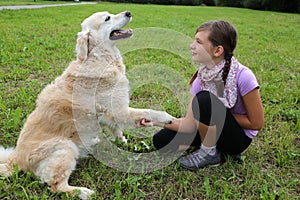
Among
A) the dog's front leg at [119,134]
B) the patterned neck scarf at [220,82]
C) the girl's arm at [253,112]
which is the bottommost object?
the dog's front leg at [119,134]

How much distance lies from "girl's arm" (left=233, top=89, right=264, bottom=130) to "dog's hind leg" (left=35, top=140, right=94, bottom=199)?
138 cm

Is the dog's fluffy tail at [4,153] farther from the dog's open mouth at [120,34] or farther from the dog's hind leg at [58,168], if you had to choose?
the dog's open mouth at [120,34]

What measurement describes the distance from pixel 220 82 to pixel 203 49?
1.04 ft

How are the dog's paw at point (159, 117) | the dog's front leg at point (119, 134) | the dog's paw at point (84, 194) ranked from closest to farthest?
the dog's paw at point (84, 194), the dog's paw at point (159, 117), the dog's front leg at point (119, 134)

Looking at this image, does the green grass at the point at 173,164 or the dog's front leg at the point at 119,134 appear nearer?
the green grass at the point at 173,164

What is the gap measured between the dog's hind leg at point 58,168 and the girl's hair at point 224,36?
1439 mm

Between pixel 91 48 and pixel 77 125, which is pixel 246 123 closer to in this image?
pixel 77 125

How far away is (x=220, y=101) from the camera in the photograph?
7.51ft

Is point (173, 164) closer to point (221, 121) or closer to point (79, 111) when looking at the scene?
point (221, 121)

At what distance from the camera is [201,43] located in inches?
91.7

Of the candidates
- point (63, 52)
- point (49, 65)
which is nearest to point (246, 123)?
point (49, 65)

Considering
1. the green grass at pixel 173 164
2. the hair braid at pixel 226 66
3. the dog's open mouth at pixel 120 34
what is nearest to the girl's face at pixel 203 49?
the hair braid at pixel 226 66

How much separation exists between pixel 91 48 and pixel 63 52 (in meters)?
3.78

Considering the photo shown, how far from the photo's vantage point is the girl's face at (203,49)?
229 centimetres
